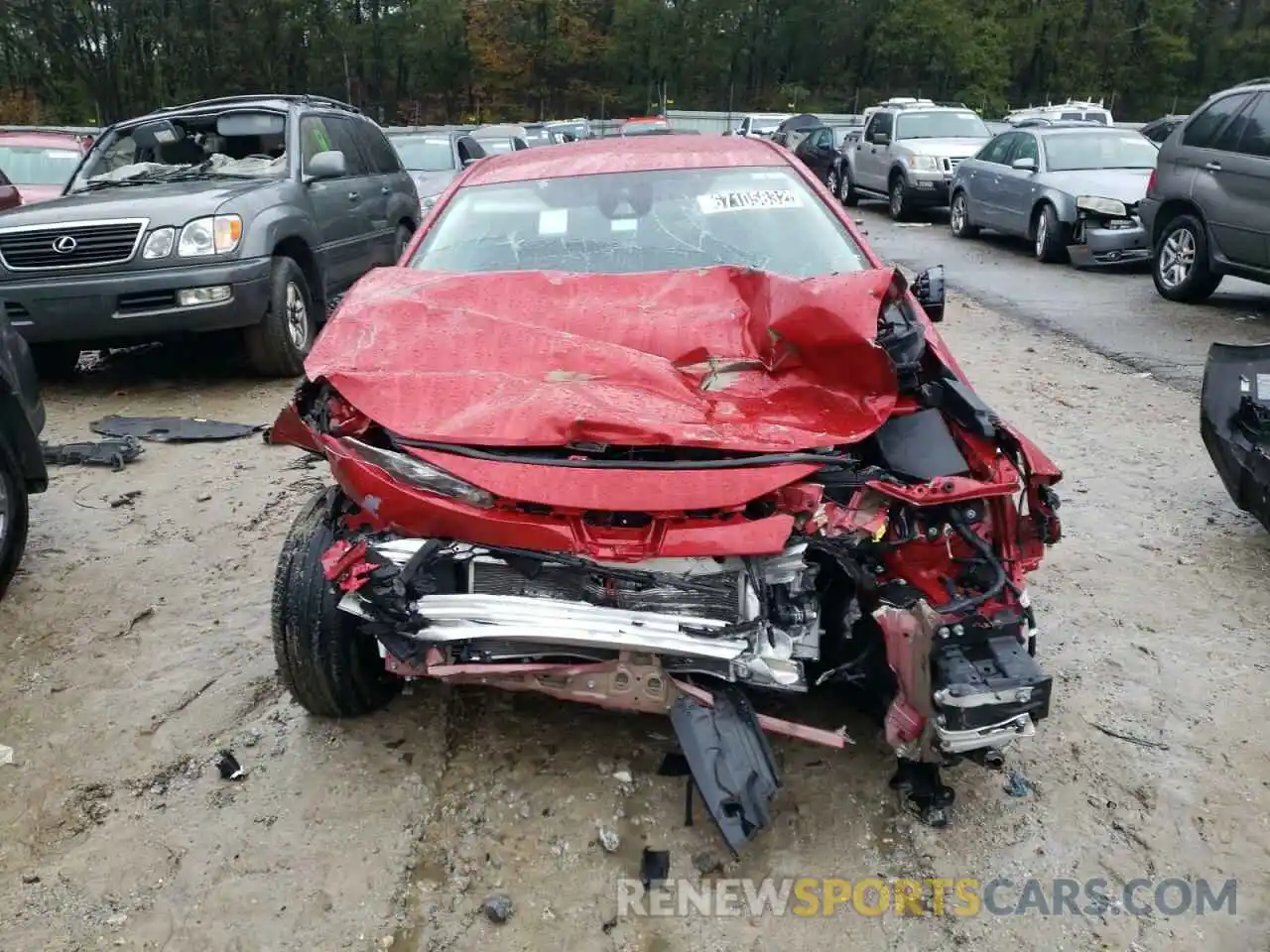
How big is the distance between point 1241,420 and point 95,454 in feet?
18.8

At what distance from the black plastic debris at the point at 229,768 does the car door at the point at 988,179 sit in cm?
1215

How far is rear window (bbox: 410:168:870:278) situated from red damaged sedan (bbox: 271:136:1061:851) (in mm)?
638

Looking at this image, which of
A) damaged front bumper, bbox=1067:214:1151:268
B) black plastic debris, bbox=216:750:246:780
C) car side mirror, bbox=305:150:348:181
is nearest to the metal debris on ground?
black plastic debris, bbox=216:750:246:780

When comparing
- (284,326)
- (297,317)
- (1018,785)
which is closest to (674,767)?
(1018,785)

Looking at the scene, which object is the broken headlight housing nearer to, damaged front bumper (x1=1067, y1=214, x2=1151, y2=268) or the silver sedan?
the silver sedan

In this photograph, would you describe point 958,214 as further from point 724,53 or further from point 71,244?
point 724,53

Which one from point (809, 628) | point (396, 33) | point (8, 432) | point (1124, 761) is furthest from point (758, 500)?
point (396, 33)

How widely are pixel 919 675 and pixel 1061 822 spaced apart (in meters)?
0.68

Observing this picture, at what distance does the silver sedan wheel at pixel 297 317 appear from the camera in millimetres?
7123

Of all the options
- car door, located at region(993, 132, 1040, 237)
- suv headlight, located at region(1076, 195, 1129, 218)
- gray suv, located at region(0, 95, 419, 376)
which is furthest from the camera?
car door, located at region(993, 132, 1040, 237)

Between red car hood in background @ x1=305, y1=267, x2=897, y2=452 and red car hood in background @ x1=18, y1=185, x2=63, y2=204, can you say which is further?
red car hood in background @ x1=18, y1=185, x2=63, y2=204

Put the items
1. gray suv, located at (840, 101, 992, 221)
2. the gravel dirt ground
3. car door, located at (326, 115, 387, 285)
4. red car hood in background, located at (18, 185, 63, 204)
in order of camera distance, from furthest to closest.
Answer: gray suv, located at (840, 101, 992, 221)
red car hood in background, located at (18, 185, 63, 204)
car door, located at (326, 115, 387, 285)
the gravel dirt ground

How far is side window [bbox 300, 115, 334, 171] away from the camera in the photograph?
7731mm

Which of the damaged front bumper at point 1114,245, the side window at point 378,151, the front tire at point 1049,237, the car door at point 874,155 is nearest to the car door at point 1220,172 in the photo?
the damaged front bumper at point 1114,245
